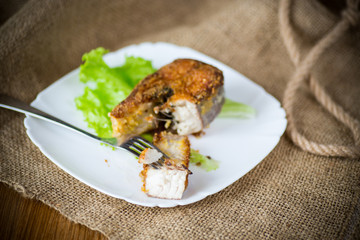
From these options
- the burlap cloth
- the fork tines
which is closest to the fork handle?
the burlap cloth

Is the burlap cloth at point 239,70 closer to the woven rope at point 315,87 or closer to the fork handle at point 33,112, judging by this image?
the woven rope at point 315,87

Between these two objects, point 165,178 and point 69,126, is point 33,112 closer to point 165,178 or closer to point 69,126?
point 69,126

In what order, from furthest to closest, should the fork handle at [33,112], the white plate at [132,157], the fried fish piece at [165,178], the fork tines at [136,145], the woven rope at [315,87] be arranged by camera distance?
the woven rope at [315,87], the fork handle at [33,112], the fork tines at [136,145], the white plate at [132,157], the fried fish piece at [165,178]

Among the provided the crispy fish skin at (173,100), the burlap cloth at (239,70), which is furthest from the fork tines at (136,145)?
the burlap cloth at (239,70)

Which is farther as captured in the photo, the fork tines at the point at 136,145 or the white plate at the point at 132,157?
the fork tines at the point at 136,145

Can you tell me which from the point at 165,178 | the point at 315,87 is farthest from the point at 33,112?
the point at 315,87

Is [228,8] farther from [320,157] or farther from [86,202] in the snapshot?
[86,202]
